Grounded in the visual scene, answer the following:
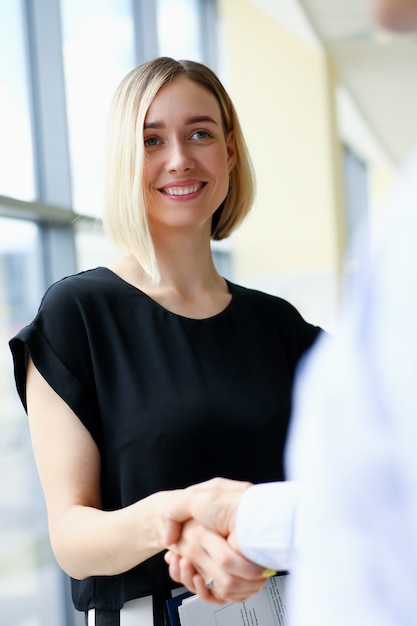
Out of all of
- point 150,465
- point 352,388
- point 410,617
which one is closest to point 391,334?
point 352,388

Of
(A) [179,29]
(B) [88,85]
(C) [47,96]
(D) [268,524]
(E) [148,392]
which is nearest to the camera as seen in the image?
(D) [268,524]

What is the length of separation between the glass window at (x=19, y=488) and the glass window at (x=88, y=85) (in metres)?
0.45

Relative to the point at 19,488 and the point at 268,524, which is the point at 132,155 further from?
the point at 19,488

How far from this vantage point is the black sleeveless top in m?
1.36

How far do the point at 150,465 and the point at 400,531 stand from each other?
0.79m

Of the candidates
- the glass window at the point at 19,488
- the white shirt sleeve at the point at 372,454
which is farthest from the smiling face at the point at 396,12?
the glass window at the point at 19,488

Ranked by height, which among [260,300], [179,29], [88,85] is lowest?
[260,300]

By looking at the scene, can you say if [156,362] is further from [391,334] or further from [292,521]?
[391,334]

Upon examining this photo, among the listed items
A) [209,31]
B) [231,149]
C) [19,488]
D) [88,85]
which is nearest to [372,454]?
[231,149]

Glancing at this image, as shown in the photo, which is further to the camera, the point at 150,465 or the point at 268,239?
the point at 268,239

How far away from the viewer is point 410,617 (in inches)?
24.6

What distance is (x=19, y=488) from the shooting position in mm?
2514

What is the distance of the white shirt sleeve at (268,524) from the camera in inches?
34.2

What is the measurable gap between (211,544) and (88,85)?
97.8 inches
